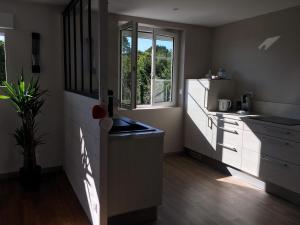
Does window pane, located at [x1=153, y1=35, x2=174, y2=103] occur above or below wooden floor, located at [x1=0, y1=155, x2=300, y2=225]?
above

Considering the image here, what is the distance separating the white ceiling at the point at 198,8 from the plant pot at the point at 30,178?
7.04ft

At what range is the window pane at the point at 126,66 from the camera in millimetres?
3323

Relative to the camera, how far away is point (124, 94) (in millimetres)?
3555

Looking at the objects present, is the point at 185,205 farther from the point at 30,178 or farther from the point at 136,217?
the point at 30,178

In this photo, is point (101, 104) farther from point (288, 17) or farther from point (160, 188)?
point (288, 17)

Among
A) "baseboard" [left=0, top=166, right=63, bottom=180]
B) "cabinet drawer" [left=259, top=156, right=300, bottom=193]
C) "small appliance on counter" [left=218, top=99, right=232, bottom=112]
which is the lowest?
"baseboard" [left=0, top=166, right=63, bottom=180]

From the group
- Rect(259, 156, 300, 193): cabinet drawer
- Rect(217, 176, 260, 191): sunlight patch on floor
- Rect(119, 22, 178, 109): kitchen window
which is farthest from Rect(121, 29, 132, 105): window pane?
Rect(259, 156, 300, 193): cabinet drawer

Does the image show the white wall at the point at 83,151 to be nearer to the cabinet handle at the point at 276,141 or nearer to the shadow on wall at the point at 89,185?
the shadow on wall at the point at 89,185

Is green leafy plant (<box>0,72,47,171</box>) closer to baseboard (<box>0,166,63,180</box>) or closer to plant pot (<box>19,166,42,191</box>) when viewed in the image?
plant pot (<box>19,166,42,191</box>)

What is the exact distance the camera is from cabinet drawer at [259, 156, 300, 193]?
2.86 m

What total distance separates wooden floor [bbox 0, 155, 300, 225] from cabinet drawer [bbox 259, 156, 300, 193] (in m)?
0.22

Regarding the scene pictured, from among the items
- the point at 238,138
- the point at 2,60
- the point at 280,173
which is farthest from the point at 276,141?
the point at 2,60

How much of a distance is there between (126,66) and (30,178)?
1.86 meters

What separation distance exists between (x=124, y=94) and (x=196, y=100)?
1.40 meters
